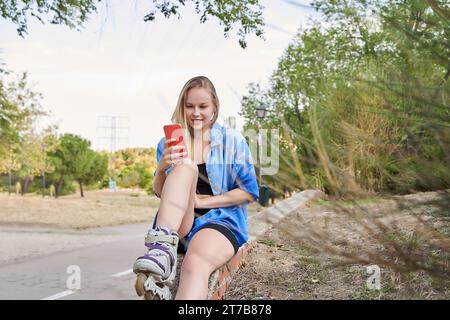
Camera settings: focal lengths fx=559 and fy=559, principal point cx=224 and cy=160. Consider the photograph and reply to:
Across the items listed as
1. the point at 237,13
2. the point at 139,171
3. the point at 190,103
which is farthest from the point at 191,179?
the point at 139,171

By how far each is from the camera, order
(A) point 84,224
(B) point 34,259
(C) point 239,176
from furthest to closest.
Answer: (A) point 84,224
(B) point 34,259
(C) point 239,176

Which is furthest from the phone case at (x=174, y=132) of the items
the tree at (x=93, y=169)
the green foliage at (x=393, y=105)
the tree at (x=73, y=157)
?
the tree at (x=93, y=169)

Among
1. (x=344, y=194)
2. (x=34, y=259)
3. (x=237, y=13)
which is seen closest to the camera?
(x=344, y=194)

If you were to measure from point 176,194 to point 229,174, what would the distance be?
0.45 meters

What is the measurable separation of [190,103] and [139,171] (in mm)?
58102

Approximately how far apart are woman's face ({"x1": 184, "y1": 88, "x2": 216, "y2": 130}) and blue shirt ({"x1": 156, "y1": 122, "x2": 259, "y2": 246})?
0.09 meters

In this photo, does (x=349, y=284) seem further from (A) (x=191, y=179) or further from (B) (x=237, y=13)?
(B) (x=237, y=13)

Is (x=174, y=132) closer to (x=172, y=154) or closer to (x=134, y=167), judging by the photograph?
(x=172, y=154)

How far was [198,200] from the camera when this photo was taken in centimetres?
247

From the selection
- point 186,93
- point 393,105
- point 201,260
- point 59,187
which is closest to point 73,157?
point 59,187

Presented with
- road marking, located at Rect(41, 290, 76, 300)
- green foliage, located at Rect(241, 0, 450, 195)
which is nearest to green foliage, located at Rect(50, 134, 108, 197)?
road marking, located at Rect(41, 290, 76, 300)

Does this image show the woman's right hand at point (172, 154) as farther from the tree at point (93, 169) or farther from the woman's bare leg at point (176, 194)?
the tree at point (93, 169)
